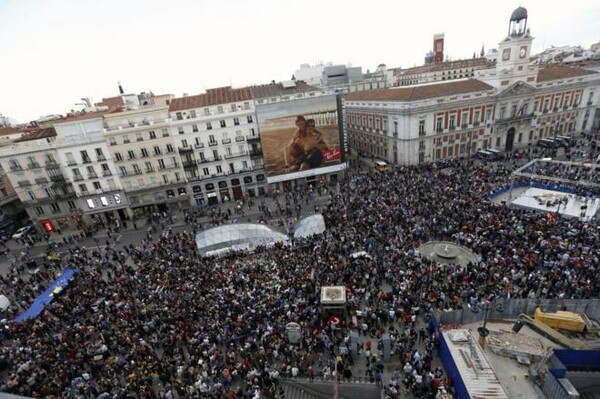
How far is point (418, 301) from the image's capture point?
20078mm

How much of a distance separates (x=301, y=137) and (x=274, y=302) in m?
28.2

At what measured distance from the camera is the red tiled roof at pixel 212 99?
43.1 metres

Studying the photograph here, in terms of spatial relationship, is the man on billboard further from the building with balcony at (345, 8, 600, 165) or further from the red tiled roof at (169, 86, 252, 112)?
the building with balcony at (345, 8, 600, 165)

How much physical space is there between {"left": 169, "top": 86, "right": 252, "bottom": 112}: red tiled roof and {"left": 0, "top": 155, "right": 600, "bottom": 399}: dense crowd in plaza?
21.1 meters

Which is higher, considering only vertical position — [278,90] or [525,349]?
[278,90]

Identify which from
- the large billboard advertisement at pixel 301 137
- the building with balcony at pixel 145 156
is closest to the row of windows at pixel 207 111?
the building with balcony at pixel 145 156

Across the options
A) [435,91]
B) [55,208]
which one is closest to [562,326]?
[435,91]

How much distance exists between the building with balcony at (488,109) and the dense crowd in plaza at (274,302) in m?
20.0

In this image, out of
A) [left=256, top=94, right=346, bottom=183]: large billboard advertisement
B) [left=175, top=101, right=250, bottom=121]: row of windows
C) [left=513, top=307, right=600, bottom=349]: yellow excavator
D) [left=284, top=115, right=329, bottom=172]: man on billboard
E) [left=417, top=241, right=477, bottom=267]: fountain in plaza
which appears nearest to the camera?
[left=513, top=307, right=600, bottom=349]: yellow excavator

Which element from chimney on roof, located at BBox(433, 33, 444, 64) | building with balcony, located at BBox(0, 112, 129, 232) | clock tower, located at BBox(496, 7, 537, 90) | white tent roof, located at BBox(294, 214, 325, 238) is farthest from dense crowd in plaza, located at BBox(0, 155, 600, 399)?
chimney on roof, located at BBox(433, 33, 444, 64)

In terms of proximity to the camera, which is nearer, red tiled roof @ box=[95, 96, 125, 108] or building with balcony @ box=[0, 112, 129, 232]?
building with balcony @ box=[0, 112, 129, 232]

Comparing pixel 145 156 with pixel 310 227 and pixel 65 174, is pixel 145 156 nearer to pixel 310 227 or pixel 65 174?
pixel 65 174

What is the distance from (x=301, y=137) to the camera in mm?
44125

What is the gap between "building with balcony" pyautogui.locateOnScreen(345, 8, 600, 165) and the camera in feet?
158
